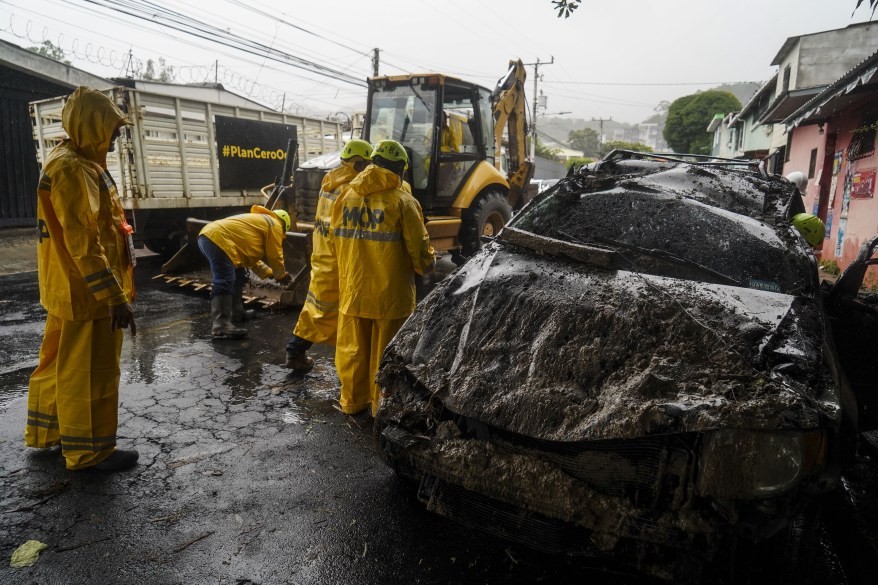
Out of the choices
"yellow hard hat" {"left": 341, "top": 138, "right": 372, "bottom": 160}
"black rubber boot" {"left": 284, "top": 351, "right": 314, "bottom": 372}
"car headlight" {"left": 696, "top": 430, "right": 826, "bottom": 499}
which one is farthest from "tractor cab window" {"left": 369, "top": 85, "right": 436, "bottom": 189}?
"car headlight" {"left": 696, "top": 430, "right": 826, "bottom": 499}

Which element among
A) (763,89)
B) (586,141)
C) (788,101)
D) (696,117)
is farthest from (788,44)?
(586,141)

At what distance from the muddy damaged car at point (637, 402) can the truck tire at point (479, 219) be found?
197 inches

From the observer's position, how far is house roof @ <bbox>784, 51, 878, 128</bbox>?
20.4 ft

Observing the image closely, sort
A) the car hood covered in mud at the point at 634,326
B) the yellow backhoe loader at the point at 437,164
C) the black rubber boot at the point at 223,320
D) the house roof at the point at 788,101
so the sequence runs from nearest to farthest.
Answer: the car hood covered in mud at the point at 634,326
the black rubber boot at the point at 223,320
the yellow backhoe loader at the point at 437,164
the house roof at the point at 788,101

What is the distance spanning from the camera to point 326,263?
4.03m

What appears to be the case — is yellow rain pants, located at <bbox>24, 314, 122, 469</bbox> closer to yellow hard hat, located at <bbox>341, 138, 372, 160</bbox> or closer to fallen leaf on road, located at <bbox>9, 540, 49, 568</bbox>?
fallen leaf on road, located at <bbox>9, 540, 49, 568</bbox>

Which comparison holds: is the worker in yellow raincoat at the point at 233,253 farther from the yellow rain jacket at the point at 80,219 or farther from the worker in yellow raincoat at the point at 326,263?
the yellow rain jacket at the point at 80,219

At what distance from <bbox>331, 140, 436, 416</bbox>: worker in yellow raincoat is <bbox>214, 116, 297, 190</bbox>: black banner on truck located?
6.59 m

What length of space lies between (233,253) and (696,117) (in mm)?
37424

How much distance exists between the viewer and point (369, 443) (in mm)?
Result: 3354

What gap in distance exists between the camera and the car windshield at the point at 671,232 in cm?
267

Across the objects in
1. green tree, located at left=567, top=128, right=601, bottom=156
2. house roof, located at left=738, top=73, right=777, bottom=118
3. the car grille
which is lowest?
the car grille

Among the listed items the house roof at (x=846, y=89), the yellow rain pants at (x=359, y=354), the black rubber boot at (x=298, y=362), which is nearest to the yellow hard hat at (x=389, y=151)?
the yellow rain pants at (x=359, y=354)

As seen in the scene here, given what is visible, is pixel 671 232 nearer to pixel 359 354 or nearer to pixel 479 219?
pixel 359 354
